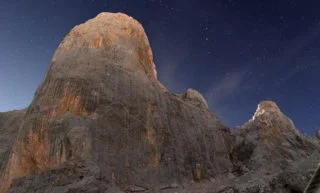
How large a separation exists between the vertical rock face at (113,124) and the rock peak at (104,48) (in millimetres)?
106

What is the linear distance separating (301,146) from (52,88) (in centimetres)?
2676

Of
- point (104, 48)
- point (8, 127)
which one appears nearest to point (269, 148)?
point (104, 48)

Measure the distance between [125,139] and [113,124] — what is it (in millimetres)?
1675

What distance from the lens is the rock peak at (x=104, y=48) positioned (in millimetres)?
37219

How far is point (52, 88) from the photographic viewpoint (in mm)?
34438

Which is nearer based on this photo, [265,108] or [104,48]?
[104,48]

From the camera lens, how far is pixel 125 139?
108ft

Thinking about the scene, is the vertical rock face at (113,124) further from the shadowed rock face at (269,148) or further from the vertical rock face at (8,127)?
the vertical rock face at (8,127)

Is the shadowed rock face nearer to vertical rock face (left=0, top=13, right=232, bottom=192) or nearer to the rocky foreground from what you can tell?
the rocky foreground

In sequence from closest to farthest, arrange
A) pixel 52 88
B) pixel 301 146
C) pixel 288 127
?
pixel 52 88 < pixel 301 146 < pixel 288 127

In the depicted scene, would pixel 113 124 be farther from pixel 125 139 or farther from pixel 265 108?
pixel 265 108

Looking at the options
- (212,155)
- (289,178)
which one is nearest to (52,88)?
(212,155)

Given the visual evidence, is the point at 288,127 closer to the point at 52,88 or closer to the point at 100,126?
the point at 100,126

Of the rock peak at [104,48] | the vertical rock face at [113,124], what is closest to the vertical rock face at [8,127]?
the vertical rock face at [113,124]
